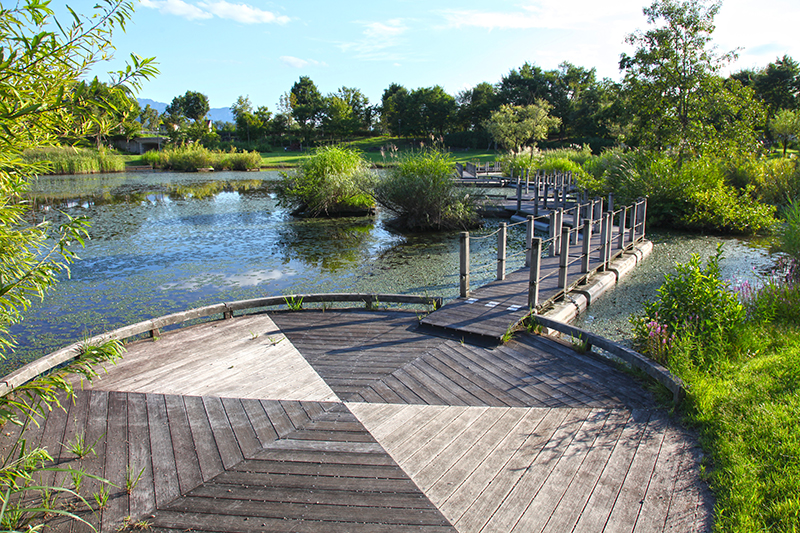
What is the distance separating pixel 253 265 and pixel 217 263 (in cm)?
92

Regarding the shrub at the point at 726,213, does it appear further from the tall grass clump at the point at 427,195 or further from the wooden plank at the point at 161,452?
the wooden plank at the point at 161,452

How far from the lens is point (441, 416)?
381 centimetres

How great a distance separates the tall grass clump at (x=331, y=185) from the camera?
17406mm

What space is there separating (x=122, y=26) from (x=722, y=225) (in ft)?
48.1

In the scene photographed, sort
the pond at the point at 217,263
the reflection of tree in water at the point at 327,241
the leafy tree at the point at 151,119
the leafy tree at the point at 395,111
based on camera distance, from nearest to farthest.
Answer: the pond at the point at 217,263 → the reflection of tree in water at the point at 327,241 → the leafy tree at the point at 395,111 → the leafy tree at the point at 151,119

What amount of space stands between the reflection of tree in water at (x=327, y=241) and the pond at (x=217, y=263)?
28mm

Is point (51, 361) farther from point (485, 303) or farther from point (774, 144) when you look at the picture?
point (774, 144)

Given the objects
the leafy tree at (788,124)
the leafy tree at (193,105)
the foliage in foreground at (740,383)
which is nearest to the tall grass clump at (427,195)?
the foliage in foreground at (740,383)

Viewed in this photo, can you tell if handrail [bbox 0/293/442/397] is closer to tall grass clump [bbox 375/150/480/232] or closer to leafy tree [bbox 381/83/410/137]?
tall grass clump [bbox 375/150/480/232]

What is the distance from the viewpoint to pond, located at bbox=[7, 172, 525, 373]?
8.06 meters

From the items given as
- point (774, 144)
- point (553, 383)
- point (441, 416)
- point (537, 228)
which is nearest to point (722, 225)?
point (537, 228)

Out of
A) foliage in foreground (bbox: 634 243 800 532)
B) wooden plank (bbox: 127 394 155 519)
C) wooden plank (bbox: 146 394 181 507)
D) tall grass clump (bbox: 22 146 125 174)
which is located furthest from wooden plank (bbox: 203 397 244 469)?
tall grass clump (bbox: 22 146 125 174)

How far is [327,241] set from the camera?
13898 millimetres

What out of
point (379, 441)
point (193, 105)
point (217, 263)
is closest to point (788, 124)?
point (217, 263)
